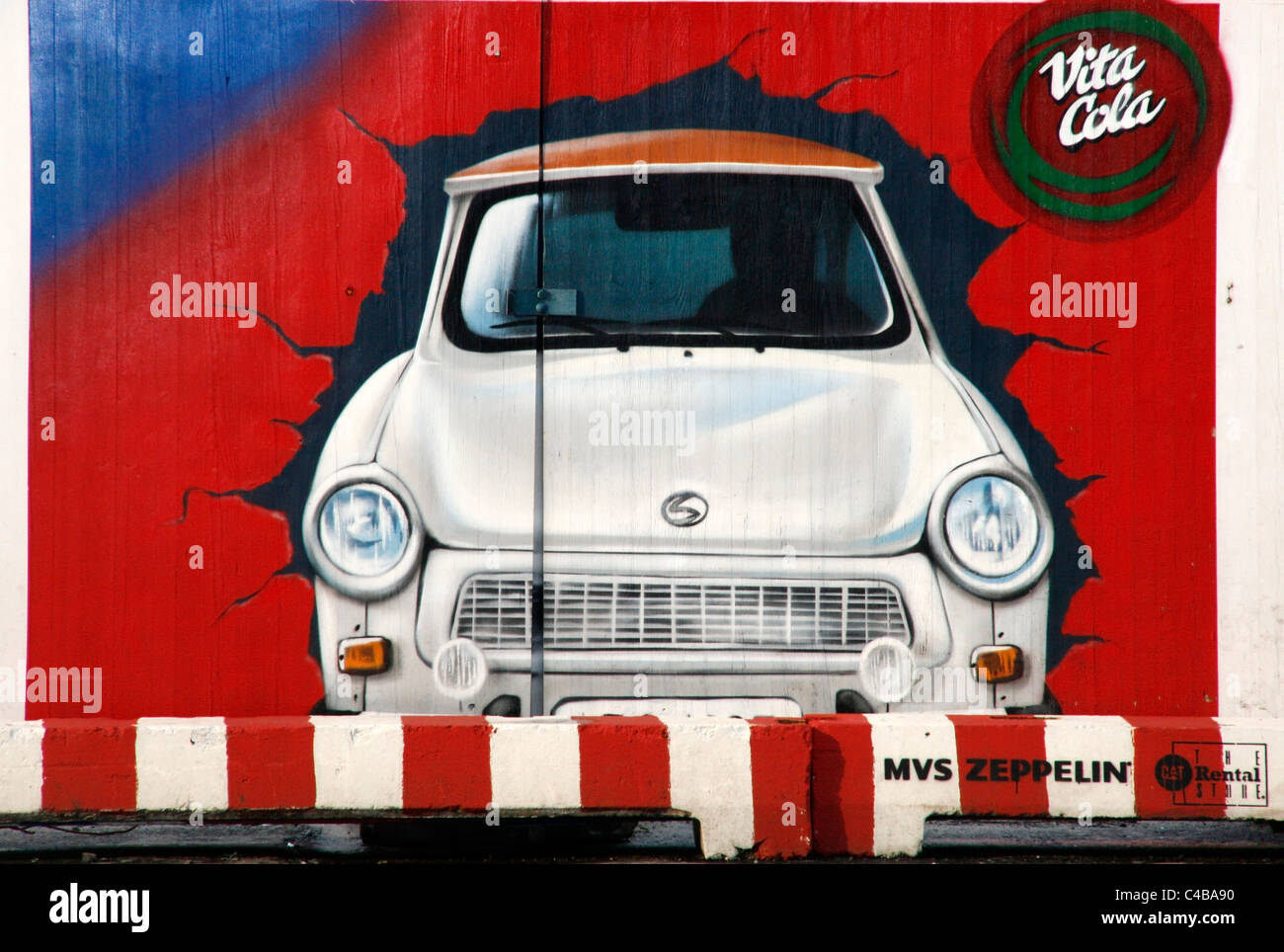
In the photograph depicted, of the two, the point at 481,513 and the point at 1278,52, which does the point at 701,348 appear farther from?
the point at 1278,52

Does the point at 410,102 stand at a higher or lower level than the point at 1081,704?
higher

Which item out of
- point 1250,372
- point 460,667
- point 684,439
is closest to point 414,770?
point 460,667

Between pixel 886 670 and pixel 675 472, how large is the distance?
111 centimetres

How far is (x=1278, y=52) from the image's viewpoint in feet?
14.8

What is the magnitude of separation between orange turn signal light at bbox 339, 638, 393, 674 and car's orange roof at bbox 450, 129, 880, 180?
6.14 ft

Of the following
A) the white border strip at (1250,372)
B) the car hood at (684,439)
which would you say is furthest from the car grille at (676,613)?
the white border strip at (1250,372)

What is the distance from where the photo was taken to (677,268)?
4508 mm

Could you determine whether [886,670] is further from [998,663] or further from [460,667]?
[460,667]

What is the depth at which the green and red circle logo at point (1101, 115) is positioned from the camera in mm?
4520

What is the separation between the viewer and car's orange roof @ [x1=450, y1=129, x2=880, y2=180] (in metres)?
4.53

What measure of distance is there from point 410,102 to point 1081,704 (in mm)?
3565
